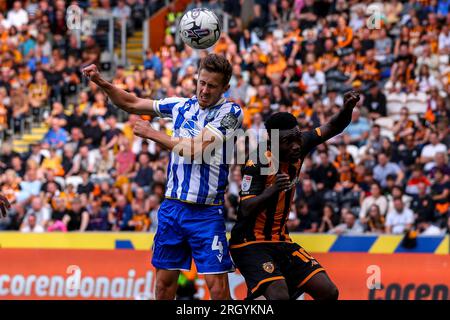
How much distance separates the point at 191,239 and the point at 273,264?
74cm

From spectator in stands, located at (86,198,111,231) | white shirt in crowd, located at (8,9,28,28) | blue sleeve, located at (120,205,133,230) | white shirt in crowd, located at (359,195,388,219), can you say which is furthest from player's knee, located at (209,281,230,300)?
white shirt in crowd, located at (8,9,28,28)

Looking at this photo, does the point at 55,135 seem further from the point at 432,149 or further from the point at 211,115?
the point at 211,115

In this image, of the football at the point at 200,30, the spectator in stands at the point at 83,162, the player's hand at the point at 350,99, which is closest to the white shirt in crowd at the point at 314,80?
the spectator in stands at the point at 83,162

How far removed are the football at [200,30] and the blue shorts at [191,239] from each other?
1.50 meters

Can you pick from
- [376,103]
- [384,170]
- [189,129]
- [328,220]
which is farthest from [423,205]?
[189,129]

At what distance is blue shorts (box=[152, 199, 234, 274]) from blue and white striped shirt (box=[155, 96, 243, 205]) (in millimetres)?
99

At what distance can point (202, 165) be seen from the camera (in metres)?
8.90

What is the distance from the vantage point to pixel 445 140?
16.9m

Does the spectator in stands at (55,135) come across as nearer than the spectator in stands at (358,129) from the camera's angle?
No

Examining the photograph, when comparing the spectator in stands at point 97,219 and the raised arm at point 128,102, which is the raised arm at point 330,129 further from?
the spectator in stands at point 97,219

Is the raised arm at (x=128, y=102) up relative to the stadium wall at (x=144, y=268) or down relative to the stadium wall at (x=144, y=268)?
up

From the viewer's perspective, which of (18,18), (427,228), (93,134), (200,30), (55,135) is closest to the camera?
(200,30)

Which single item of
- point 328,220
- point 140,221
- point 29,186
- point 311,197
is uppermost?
point 311,197

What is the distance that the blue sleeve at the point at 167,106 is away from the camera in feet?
30.0
